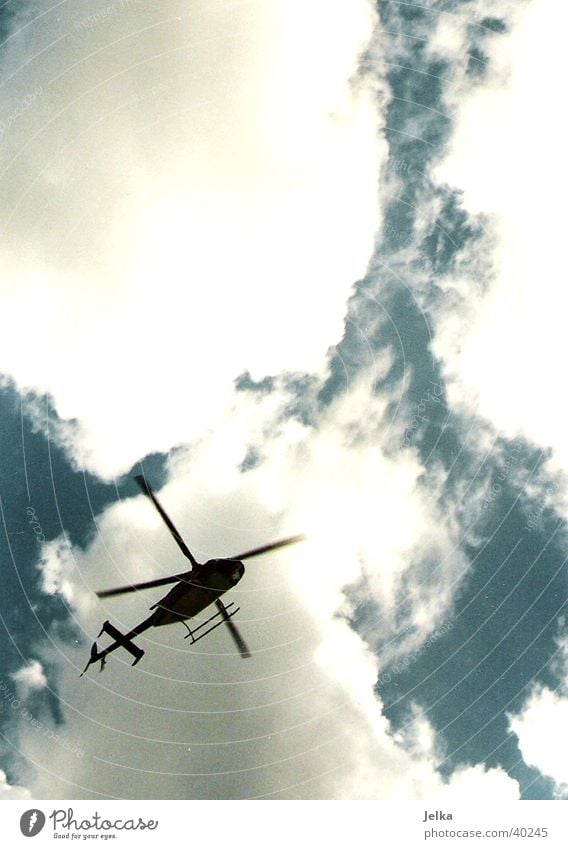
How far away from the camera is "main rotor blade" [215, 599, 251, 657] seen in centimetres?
2725

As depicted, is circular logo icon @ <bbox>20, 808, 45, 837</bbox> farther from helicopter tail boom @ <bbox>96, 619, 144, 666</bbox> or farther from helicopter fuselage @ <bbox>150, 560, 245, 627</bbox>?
helicopter fuselage @ <bbox>150, 560, 245, 627</bbox>

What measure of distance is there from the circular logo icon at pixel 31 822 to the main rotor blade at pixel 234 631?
1079cm

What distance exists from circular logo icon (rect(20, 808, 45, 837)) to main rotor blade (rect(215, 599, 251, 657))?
10.8 metres

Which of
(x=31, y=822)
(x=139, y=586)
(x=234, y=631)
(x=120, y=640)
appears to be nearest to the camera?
(x=31, y=822)

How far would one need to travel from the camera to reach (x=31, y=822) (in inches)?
816

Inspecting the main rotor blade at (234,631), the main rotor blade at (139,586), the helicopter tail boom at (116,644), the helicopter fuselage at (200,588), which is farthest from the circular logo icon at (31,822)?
the main rotor blade at (234,631)

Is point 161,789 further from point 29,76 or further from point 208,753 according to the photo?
point 29,76

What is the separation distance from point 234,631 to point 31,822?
11.4m

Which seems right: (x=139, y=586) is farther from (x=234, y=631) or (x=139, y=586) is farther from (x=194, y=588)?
(x=234, y=631)

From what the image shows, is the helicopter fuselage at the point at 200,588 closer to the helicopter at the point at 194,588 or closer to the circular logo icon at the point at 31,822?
the helicopter at the point at 194,588

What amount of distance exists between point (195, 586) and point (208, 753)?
11726mm

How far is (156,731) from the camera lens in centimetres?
3078

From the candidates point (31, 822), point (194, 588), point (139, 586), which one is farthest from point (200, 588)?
point (31, 822)

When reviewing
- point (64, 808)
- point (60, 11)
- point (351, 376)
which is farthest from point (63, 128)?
point (64, 808)
